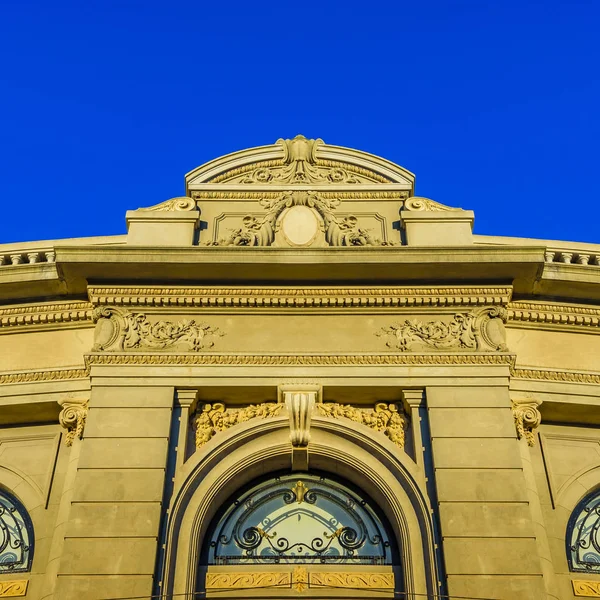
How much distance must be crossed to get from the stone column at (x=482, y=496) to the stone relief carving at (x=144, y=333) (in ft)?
12.7

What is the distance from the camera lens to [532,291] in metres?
14.6

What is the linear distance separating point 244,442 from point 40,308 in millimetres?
4537

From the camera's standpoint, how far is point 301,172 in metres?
16.6

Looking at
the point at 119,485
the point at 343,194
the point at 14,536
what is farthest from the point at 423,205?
the point at 14,536

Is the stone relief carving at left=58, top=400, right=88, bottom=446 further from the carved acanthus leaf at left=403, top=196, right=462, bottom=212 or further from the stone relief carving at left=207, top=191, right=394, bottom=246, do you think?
the carved acanthus leaf at left=403, top=196, right=462, bottom=212

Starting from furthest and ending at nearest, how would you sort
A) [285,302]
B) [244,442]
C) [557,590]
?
[285,302]
[244,442]
[557,590]

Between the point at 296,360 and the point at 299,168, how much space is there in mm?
4728

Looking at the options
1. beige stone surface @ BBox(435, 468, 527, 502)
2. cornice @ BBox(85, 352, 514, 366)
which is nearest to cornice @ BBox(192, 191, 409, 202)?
cornice @ BBox(85, 352, 514, 366)

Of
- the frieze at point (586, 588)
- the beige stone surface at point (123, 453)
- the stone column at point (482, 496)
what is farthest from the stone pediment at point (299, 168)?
the frieze at point (586, 588)

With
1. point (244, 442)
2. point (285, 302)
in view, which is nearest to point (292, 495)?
point (244, 442)

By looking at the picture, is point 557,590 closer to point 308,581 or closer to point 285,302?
point 308,581

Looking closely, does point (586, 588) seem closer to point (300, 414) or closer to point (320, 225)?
point (300, 414)

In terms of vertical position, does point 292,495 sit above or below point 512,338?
below

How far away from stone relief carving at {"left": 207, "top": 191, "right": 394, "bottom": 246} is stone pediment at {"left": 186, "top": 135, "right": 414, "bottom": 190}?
51 centimetres
